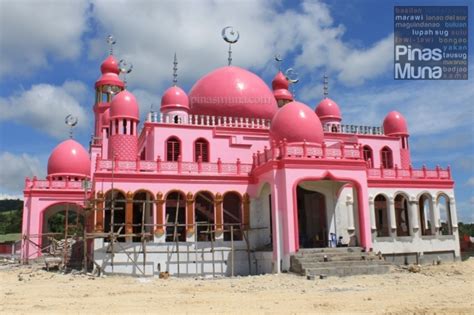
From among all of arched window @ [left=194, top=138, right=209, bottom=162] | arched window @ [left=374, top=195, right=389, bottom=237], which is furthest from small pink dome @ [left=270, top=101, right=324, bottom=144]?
arched window @ [left=374, top=195, right=389, bottom=237]

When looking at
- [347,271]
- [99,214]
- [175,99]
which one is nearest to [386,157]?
[175,99]

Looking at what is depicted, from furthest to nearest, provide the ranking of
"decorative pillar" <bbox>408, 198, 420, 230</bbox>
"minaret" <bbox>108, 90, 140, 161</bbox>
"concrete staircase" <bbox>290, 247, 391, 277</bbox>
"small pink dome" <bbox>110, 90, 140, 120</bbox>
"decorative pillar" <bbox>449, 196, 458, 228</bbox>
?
"decorative pillar" <bbox>449, 196, 458, 228</bbox> → "decorative pillar" <bbox>408, 198, 420, 230</bbox> → "small pink dome" <bbox>110, 90, 140, 120</bbox> → "minaret" <bbox>108, 90, 140, 161</bbox> → "concrete staircase" <bbox>290, 247, 391, 277</bbox>

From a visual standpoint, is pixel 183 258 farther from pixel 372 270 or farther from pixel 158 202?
pixel 372 270

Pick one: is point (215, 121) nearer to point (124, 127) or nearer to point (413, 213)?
point (124, 127)

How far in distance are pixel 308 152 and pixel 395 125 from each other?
1192cm

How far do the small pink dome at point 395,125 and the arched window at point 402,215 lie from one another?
4689 millimetres

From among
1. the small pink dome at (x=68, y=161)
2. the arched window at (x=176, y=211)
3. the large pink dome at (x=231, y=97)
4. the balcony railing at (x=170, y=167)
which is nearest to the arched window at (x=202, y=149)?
the large pink dome at (x=231, y=97)

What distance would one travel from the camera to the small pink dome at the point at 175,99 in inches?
1019

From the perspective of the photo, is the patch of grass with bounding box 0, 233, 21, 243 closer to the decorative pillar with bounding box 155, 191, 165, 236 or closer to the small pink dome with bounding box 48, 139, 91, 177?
the small pink dome with bounding box 48, 139, 91, 177

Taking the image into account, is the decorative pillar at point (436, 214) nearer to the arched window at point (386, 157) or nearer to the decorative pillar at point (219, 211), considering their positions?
the arched window at point (386, 157)

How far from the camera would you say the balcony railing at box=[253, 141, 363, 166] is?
19.6 metres

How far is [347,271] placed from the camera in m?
17.0

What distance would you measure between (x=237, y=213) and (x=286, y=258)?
5.22 meters

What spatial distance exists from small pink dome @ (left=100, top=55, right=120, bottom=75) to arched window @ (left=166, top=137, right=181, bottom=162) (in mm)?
11827
